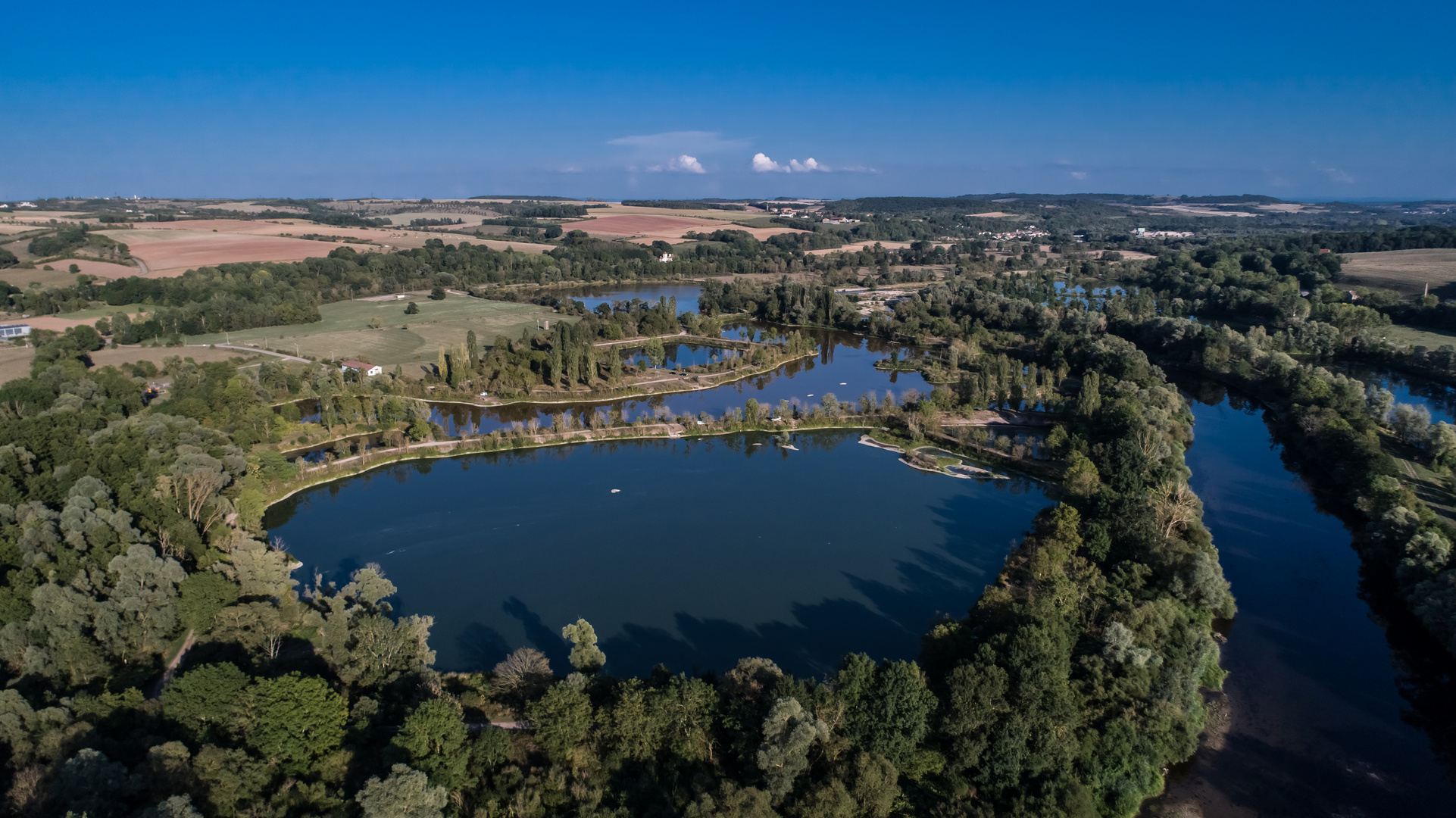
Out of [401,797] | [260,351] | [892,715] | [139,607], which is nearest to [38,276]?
[260,351]

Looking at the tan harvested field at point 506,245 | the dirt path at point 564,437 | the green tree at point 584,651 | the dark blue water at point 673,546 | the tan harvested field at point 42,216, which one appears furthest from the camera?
the tan harvested field at point 42,216

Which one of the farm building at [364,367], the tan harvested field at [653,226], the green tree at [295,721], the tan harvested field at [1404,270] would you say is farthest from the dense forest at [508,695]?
the tan harvested field at [653,226]

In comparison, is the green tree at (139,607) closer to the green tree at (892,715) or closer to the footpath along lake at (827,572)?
the footpath along lake at (827,572)

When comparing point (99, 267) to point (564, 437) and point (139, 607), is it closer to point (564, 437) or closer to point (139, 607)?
point (564, 437)


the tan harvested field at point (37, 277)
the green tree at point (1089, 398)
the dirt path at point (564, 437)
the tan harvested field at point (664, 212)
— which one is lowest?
the dirt path at point (564, 437)

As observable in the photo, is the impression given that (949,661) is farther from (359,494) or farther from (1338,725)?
(359,494)

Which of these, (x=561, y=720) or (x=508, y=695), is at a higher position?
(x=561, y=720)
